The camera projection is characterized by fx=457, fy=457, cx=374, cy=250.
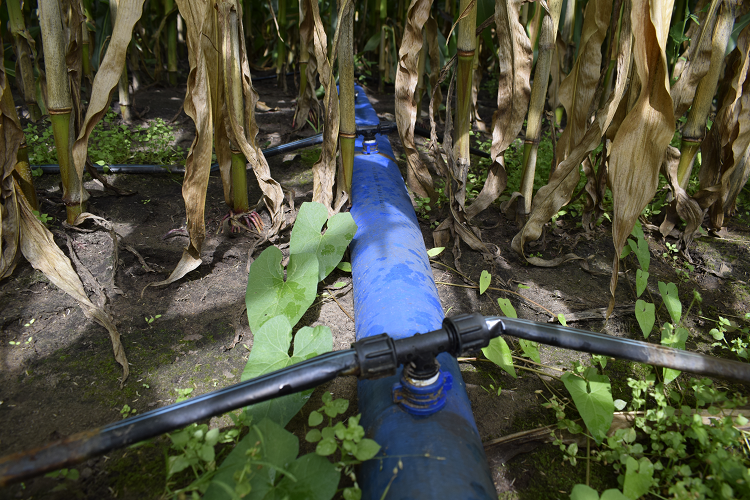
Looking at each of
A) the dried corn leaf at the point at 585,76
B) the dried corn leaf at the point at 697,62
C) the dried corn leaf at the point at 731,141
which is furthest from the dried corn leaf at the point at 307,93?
the dried corn leaf at the point at 731,141

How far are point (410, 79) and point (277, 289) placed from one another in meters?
0.93

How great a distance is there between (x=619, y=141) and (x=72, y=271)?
5.68 ft

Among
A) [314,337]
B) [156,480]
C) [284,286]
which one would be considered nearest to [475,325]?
[314,337]

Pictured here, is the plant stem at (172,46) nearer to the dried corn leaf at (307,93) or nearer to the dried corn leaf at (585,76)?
the dried corn leaf at (307,93)

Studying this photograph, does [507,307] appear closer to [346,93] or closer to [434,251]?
[434,251]

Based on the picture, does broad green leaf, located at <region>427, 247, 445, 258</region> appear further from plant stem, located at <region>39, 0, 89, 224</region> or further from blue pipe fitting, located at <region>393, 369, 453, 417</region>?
plant stem, located at <region>39, 0, 89, 224</region>

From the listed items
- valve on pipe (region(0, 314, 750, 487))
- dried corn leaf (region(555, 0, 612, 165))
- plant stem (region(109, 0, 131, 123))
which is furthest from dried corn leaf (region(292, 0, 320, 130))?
valve on pipe (region(0, 314, 750, 487))

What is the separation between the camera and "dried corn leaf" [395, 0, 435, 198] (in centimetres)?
161

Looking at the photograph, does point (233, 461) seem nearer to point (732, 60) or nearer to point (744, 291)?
point (744, 291)

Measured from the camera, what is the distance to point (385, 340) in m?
0.95

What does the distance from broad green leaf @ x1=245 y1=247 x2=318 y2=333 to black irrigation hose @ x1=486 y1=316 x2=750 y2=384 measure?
0.61m

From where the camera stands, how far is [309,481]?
90cm

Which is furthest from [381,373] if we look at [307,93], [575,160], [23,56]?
[23,56]

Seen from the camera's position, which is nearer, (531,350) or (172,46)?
(531,350)
